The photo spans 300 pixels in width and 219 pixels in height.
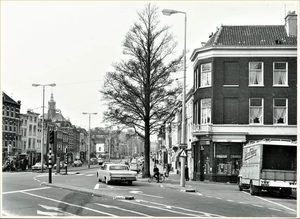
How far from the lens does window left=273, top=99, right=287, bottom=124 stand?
38.1m

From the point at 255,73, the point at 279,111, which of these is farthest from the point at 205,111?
the point at 279,111

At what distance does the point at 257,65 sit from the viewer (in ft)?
125

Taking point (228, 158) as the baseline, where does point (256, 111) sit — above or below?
above

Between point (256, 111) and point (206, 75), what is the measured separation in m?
A: 5.26

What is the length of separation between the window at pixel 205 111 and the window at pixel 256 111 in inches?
136

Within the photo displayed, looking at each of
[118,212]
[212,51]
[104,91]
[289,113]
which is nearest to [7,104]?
[104,91]

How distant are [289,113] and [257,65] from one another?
4.82 m

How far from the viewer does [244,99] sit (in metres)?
38.3

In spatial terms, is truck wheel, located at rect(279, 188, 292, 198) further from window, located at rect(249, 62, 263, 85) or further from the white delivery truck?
window, located at rect(249, 62, 263, 85)

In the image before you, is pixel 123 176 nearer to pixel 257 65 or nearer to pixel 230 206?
pixel 230 206

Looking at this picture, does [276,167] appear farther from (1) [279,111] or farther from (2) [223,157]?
(1) [279,111]

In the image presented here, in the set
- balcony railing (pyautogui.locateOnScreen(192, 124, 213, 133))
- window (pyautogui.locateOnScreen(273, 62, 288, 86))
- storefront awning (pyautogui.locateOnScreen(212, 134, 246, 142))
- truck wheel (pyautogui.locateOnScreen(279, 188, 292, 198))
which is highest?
window (pyautogui.locateOnScreen(273, 62, 288, 86))

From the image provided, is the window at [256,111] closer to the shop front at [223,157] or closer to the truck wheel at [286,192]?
the shop front at [223,157]

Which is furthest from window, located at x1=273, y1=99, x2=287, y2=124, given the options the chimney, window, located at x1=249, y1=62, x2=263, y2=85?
the chimney
